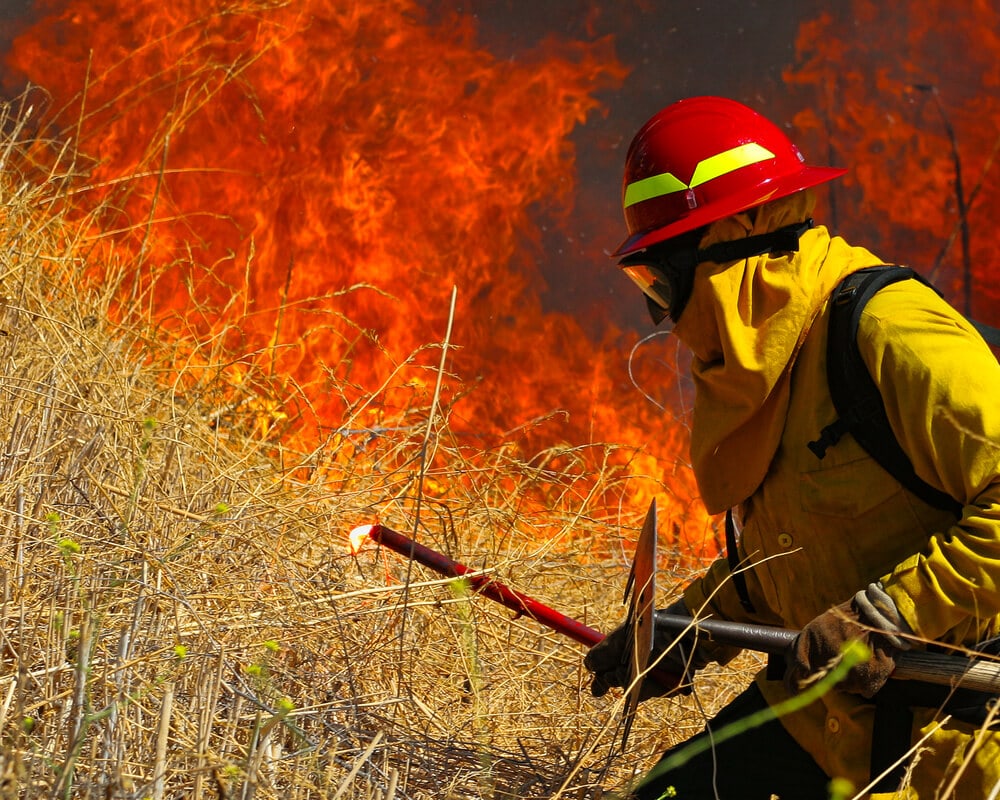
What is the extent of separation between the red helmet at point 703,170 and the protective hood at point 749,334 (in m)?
0.05

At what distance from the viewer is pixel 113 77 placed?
21.9 feet

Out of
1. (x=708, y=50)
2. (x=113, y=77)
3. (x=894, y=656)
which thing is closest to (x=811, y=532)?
(x=894, y=656)

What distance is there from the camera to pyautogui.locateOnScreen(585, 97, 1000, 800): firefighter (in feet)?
6.86

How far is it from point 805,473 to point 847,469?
92 millimetres

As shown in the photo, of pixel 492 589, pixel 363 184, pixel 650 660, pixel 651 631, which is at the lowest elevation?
pixel 363 184

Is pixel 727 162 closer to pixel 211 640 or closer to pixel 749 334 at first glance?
pixel 749 334

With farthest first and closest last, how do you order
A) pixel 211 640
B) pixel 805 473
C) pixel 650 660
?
pixel 650 660 → pixel 805 473 → pixel 211 640

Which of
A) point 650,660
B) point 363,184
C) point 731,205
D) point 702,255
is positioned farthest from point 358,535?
point 363,184

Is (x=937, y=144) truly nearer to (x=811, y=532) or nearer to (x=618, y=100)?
(x=618, y=100)

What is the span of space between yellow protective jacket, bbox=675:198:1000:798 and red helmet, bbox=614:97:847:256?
0.21 ft

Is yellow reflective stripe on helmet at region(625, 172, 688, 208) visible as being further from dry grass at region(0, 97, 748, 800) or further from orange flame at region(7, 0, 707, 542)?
orange flame at region(7, 0, 707, 542)

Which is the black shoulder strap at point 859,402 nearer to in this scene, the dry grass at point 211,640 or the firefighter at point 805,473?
the firefighter at point 805,473

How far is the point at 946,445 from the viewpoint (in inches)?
81.6

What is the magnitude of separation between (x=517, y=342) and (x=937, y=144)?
3.28 metres
